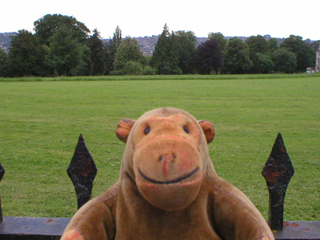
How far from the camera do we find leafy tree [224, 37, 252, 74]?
63.7 m

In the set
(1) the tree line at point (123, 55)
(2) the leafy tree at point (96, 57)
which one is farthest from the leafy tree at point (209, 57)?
(2) the leafy tree at point (96, 57)

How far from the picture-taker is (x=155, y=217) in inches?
58.5

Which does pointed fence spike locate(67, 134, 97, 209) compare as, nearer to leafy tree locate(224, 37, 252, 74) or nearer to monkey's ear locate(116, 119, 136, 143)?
monkey's ear locate(116, 119, 136, 143)

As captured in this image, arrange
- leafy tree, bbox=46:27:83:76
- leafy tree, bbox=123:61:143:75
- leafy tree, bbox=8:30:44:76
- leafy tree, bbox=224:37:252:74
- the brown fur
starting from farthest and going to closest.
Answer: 1. leafy tree, bbox=224:37:252:74
2. leafy tree, bbox=123:61:143:75
3. leafy tree, bbox=46:27:83:76
4. leafy tree, bbox=8:30:44:76
5. the brown fur

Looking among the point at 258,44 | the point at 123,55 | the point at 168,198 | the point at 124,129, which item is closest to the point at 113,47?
the point at 123,55

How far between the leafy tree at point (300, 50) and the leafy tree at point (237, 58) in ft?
57.3

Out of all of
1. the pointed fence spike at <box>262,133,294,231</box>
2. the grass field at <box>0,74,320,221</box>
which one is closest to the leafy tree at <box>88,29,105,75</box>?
the grass field at <box>0,74,320,221</box>

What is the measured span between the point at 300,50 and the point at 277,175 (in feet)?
278

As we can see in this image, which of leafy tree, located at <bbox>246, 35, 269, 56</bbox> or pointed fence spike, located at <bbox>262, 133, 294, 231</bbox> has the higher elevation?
leafy tree, located at <bbox>246, 35, 269, 56</bbox>

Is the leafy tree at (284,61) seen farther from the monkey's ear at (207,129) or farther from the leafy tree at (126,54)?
the monkey's ear at (207,129)

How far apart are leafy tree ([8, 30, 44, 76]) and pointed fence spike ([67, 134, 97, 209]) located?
2034 inches

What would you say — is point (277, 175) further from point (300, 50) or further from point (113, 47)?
point (300, 50)

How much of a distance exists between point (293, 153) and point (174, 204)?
17.2ft

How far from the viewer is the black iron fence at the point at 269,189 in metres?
2.06
